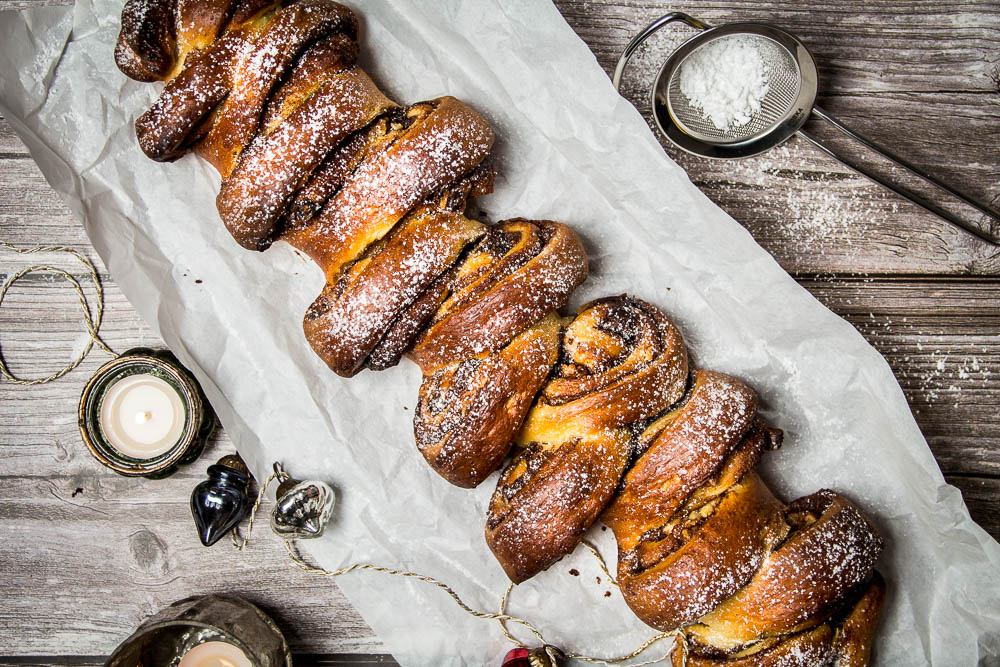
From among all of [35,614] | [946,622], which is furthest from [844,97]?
[35,614]

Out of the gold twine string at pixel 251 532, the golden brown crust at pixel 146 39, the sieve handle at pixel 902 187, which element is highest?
the golden brown crust at pixel 146 39

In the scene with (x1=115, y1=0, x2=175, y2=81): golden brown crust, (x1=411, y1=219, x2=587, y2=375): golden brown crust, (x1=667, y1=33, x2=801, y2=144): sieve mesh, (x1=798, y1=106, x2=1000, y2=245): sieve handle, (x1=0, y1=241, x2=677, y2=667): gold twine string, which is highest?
(x1=115, y1=0, x2=175, y2=81): golden brown crust

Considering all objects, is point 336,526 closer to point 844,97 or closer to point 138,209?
point 138,209

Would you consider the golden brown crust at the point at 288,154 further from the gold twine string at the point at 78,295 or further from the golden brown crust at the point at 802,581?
the golden brown crust at the point at 802,581

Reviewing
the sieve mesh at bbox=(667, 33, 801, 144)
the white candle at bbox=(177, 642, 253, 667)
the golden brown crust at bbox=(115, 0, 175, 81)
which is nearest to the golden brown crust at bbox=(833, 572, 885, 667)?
the sieve mesh at bbox=(667, 33, 801, 144)

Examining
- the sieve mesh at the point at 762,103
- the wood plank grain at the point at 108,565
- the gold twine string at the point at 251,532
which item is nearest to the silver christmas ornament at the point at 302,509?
the gold twine string at the point at 251,532

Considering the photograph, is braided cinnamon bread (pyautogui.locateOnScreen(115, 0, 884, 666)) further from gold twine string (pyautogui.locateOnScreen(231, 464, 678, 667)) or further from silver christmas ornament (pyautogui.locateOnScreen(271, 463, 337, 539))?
silver christmas ornament (pyautogui.locateOnScreen(271, 463, 337, 539))
